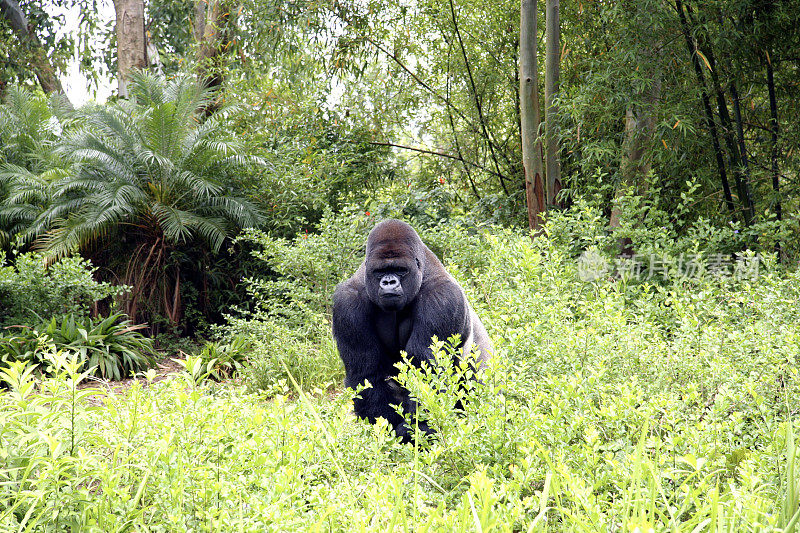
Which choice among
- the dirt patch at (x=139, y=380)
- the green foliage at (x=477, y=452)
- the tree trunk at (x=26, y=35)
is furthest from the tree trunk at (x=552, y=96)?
the tree trunk at (x=26, y=35)

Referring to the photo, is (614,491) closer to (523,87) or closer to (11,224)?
(523,87)

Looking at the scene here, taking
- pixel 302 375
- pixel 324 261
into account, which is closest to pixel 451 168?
pixel 324 261

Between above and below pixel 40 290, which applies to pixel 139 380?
below

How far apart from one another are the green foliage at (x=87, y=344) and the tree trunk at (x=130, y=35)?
5090 mm

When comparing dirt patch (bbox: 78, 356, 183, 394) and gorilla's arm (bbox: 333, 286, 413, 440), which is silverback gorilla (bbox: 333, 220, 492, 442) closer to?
gorilla's arm (bbox: 333, 286, 413, 440)

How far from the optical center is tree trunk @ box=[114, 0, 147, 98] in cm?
906

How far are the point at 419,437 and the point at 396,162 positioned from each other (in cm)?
699

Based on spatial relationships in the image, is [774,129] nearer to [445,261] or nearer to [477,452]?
[445,261]

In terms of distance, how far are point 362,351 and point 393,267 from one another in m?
0.44

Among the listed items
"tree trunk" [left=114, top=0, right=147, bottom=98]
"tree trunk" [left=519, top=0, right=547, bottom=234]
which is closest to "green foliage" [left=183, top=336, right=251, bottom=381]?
"tree trunk" [left=519, top=0, right=547, bottom=234]

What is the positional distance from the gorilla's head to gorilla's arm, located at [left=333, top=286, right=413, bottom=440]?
11cm

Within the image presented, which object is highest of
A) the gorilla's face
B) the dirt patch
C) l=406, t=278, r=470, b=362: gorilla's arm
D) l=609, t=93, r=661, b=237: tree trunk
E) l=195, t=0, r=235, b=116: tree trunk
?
l=195, t=0, r=235, b=116: tree trunk

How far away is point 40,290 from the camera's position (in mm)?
5129

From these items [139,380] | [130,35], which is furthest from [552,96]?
[130,35]
